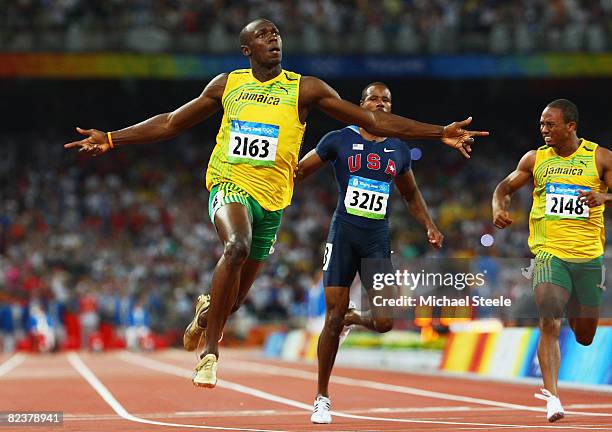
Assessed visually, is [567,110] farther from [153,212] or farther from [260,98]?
[153,212]

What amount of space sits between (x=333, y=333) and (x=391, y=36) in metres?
27.2

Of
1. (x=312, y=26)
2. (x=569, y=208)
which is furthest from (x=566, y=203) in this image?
(x=312, y=26)

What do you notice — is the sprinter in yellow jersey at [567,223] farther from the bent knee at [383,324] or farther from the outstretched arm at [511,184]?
the bent knee at [383,324]

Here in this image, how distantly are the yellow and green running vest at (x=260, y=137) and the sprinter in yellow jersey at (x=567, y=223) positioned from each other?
6.00 ft

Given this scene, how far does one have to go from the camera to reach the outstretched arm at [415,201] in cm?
963

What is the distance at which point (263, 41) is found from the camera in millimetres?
8141

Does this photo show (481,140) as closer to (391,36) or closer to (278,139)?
(391,36)

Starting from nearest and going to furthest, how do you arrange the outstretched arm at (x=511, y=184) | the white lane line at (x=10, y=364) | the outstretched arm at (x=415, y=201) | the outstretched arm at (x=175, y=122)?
the outstretched arm at (x=175, y=122) → the outstretched arm at (x=511, y=184) → the outstretched arm at (x=415, y=201) → the white lane line at (x=10, y=364)

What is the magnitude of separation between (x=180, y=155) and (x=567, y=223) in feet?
102

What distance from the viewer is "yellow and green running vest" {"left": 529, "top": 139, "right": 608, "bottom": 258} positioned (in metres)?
9.03

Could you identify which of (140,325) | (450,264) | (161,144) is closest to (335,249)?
(450,264)

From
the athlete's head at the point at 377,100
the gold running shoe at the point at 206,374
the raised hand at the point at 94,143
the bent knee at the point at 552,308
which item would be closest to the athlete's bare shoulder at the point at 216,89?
the raised hand at the point at 94,143

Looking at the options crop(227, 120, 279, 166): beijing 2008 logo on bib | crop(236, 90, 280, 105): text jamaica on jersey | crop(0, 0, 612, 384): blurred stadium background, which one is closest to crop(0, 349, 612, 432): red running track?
crop(227, 120, 279, 166): beijing 2008 logo on bib

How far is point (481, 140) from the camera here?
40594 millimetres
